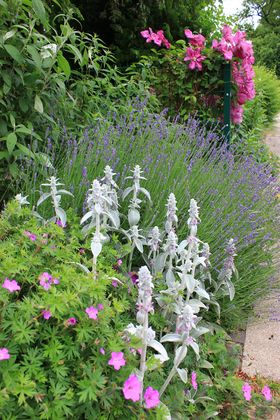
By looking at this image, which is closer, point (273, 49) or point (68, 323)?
point (68, 323)

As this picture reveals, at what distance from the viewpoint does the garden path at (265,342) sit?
94.7 inches

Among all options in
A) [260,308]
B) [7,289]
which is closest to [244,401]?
[260,308]

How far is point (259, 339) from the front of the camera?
2645mm

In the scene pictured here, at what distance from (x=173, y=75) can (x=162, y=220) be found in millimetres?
3062

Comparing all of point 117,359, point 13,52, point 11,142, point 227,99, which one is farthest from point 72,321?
point 227,99

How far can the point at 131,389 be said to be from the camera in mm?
1389

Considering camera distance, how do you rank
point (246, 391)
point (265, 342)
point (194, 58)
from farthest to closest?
point (194, 58) < point (265, 342) < point (246, 391)

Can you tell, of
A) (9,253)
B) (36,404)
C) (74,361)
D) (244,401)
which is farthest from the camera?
(244,401)

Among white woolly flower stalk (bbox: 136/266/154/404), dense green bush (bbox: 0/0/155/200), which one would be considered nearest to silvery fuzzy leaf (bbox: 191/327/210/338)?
white woolly flower stalk (bbox: 136/266/154/404)

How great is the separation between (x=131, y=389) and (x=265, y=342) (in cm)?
146

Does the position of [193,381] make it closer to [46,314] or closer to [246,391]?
[246,391]

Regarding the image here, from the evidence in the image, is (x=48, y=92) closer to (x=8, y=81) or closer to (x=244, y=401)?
(x=8, y=81)

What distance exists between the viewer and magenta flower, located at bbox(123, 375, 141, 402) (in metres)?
1.37

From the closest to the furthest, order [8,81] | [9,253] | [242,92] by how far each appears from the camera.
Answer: [9,253]
[8,81]
[242,92]
